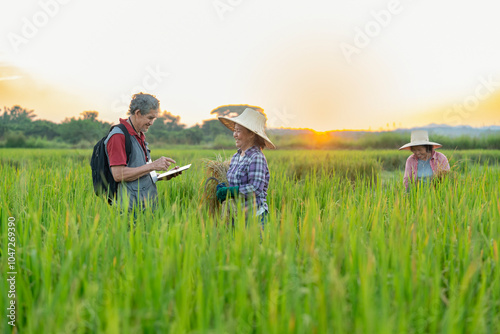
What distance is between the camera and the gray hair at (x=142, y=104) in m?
3.00

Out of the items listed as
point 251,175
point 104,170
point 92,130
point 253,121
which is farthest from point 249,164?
point 92,130

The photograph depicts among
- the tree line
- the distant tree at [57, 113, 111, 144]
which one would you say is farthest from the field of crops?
the distant tree at [57, 113, 111, 144]

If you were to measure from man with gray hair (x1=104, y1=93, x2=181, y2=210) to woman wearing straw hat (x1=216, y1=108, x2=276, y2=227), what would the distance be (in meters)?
0.54

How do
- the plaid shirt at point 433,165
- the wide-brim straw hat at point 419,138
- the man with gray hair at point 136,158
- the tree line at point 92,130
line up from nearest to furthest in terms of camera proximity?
the man with gray hair at point 136,158 < the plaid shirt at point 433,165 < the wide-brim straw hat at point 419,138 < the tree line at point 92,130

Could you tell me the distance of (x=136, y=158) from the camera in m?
3.03

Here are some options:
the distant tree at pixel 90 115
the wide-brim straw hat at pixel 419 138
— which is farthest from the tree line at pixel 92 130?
the wide-brim straw hat at pixel 419 138

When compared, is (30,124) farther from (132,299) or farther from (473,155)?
(132,299)

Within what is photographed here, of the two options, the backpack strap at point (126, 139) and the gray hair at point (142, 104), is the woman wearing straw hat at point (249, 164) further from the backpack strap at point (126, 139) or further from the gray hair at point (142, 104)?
the backpack strap at point (126, 139)

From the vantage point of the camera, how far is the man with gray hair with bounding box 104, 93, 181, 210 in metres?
2.87

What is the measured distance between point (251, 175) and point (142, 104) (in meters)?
1.01

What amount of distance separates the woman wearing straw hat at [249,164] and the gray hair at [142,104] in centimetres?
63

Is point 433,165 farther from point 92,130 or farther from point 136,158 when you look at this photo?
point 92,130

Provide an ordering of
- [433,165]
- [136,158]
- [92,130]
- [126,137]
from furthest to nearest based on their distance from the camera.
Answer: [92,130] → [433,165] → [136,158] → [126,137]

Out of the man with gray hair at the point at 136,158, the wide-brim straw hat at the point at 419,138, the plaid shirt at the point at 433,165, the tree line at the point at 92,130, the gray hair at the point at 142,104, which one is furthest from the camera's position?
the tree line at the point at 92,130
